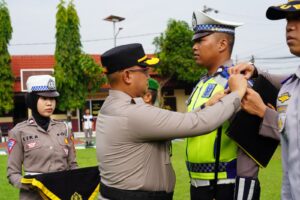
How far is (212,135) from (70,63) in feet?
73.7

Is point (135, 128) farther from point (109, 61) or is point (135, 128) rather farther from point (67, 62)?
point (67, 62)

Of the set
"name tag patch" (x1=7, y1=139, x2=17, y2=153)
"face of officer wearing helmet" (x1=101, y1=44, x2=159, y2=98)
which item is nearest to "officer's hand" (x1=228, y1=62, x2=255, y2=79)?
"face of officer wearing helmet" (x1=101, y1=44, x2=159, y2=98)

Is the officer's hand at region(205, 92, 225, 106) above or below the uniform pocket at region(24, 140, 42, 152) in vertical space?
above

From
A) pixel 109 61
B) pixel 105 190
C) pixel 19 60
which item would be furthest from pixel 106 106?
pixel 19 60

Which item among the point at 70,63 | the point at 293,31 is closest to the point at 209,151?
the point at 293,31

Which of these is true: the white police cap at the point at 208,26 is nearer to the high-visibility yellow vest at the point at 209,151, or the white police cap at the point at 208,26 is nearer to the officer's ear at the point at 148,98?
the high-visibility yellow vest at the point at 209,151

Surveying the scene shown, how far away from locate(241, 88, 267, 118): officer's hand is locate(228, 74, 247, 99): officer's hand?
0.11ft

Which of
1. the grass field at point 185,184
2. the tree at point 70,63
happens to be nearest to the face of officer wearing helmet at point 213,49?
the grass field at point 185,184

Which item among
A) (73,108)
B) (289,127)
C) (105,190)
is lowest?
(73,108)

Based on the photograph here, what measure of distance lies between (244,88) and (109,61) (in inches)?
31.5

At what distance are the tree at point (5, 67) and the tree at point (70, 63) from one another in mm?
2660

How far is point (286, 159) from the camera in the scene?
6.59 ft

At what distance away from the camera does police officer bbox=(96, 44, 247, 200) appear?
2.28 m

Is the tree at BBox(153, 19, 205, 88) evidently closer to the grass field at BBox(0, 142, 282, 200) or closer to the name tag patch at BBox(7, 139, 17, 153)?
the grass field at BBox(0, 142, 282, 200)
